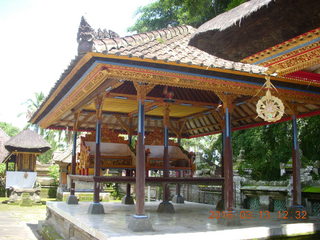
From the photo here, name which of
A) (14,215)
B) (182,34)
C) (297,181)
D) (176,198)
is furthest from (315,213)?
(14,215)

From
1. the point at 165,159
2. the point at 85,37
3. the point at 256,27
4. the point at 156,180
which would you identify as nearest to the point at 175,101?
the point at 165,159

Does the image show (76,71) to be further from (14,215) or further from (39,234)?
(14,215)

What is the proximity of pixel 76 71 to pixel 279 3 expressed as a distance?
5.22 metres

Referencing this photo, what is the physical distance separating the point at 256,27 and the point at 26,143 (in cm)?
2493

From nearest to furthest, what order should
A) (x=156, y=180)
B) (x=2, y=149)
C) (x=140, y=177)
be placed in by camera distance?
(x=140, y=177) < (x=156, y=180) < (x=2, y=149)

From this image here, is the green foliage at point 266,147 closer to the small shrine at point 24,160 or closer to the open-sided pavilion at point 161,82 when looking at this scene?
the open-sided pavilion at point 161,82

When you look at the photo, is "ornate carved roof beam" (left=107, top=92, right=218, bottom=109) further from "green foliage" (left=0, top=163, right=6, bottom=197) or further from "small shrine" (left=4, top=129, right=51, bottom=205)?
"green foliage" (left=0, top=163, right=6, bottom=197)

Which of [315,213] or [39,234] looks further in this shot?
[39,234]

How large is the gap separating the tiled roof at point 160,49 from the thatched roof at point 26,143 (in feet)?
65.7

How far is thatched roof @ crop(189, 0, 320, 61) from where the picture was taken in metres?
3.41

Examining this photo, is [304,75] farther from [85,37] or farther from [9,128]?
[9,128]

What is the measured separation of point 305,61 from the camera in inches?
178

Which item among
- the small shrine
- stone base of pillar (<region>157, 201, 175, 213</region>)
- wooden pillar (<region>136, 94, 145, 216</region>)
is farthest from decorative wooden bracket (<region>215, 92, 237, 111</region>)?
the small shrine

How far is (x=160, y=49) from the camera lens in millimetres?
7617
